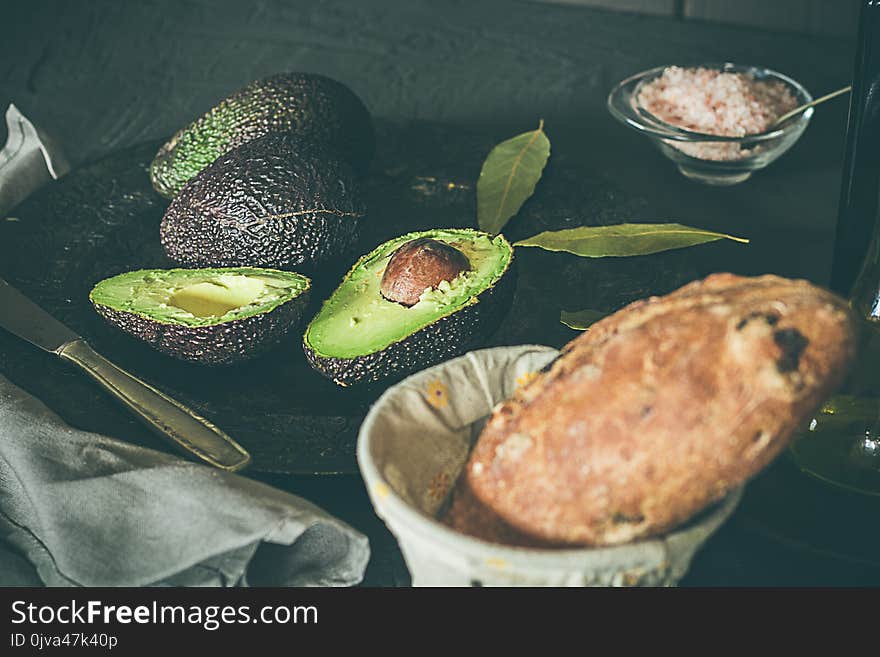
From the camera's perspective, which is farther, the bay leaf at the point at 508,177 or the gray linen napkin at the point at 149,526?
the bay leaf at the point at 508,177

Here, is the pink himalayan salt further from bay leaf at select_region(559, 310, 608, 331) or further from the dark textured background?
bay leaf at select_region(559, 310, 608, 331)

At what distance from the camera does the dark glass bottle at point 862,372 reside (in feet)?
1.94

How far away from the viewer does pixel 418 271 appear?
0.65 meters

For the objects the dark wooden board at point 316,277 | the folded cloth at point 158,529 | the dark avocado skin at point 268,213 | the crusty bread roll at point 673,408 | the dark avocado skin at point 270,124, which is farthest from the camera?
the dark avocado skin at point 270,124

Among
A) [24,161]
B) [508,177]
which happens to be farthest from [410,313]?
[24,161]

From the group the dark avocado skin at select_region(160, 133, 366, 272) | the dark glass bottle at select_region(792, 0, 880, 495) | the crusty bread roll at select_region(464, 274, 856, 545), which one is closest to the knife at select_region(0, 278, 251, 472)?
the dark avocado skin at select_region(160, 133, 366, 272)

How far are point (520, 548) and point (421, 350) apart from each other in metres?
0.25

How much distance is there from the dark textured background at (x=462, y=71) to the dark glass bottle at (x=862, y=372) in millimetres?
170

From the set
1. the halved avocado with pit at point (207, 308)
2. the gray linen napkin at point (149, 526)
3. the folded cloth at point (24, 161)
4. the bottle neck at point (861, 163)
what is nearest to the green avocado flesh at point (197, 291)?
the halved avocado with pit at point (207, 308)

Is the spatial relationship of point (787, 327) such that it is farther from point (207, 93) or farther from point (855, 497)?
point (207, 93)

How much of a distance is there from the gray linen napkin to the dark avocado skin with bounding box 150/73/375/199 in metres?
0.33

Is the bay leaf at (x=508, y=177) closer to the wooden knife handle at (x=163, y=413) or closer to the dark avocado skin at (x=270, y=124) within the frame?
the dark avocado skin at (x=270, y=124)

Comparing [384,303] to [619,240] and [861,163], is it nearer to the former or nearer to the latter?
[619,240]

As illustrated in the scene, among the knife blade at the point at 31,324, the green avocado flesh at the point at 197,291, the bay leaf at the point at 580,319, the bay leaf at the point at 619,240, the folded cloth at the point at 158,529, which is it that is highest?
the bay leaf at the point at 619,240
